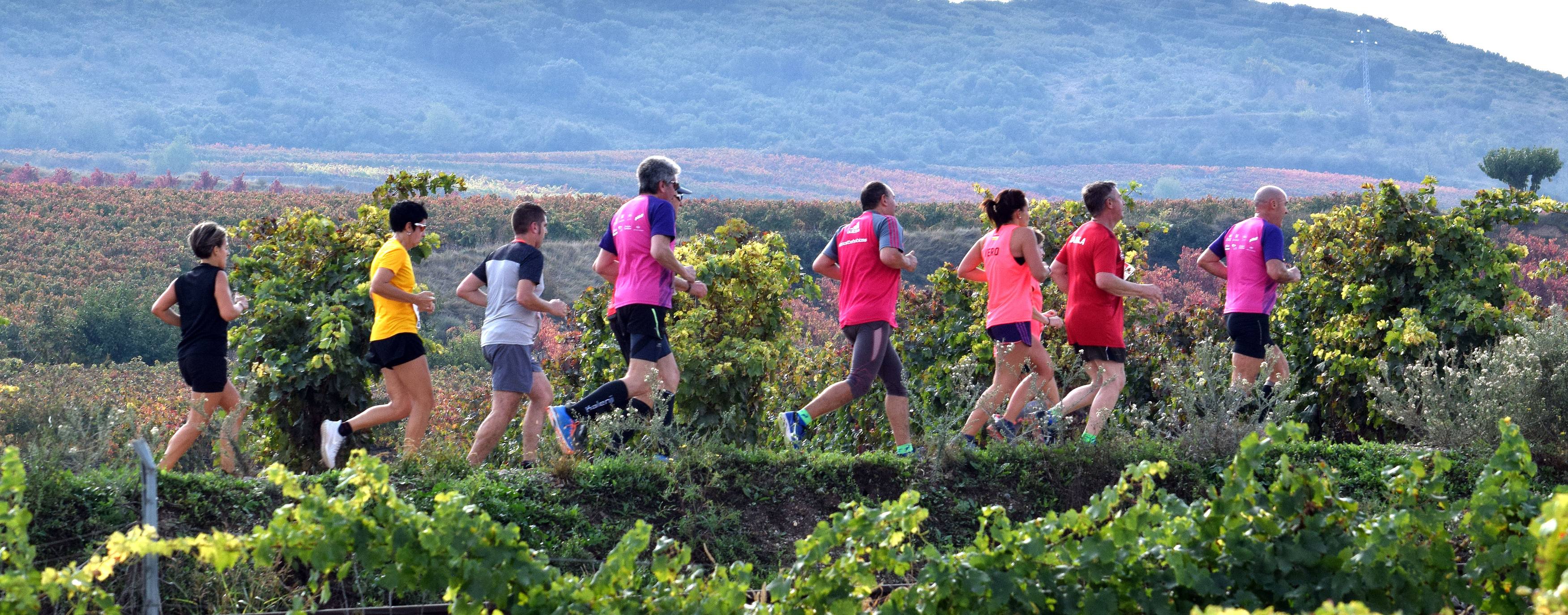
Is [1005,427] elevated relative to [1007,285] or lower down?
lower down

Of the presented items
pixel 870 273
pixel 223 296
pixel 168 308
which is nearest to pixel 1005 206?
pixel 870 273

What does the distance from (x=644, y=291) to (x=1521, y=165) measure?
131ft

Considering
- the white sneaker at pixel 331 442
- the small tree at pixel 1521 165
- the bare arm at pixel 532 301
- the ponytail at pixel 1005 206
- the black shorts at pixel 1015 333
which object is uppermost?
the small tree at pixel 1521 165

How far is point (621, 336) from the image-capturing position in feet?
22.5

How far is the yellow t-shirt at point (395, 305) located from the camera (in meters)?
6.35

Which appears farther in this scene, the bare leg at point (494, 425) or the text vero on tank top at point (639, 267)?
the text vero on tank top at point (639, 267)

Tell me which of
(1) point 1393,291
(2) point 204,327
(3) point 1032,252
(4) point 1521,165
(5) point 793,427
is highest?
(4) point 1521,165

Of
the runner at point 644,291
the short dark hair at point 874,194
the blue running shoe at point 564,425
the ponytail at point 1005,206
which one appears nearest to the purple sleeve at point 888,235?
the short dark hair at point 874,194

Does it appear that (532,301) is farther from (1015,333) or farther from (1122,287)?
(1122,287)

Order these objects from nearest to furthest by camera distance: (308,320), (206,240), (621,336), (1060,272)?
(206,240) < (621,336) < (1060,272) < (308,320)

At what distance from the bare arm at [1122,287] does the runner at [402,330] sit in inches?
138

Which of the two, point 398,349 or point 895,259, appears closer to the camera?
point 398,349

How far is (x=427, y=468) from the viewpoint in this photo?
18.9 ft

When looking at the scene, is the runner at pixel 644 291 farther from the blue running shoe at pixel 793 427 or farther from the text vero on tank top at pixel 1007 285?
the text vero on tank top at pixel 1007 285
